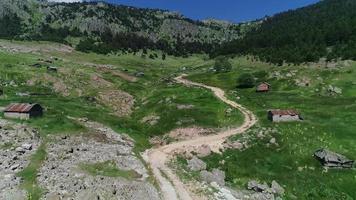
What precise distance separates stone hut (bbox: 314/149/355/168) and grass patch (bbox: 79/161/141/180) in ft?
114

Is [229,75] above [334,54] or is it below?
below

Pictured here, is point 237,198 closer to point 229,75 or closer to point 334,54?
point 229,75

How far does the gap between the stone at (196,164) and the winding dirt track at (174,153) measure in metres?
3.70

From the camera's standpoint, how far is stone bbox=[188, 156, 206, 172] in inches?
2938

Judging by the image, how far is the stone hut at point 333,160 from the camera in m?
82.0

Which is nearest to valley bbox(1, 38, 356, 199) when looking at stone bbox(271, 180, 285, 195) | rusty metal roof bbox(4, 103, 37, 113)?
stone bbox(271, 180, 285, 195)

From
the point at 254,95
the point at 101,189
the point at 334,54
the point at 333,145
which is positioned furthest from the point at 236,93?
the point at 101,189

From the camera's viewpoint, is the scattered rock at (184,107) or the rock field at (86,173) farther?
the scattered rock at (184,107)

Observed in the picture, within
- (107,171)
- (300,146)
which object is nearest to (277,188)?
(300,146)

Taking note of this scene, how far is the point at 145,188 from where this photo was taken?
60969mm

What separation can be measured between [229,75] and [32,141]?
121 metres

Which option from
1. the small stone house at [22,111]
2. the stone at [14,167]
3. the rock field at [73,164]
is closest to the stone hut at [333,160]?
the rock field at [73,164]

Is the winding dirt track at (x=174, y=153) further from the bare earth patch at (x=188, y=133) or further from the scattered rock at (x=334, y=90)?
the scattered rock at (x=334, y=90)

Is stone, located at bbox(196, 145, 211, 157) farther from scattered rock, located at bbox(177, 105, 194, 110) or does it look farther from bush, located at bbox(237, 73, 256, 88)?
bush, located at bbox(237, 73, 256, 88)
